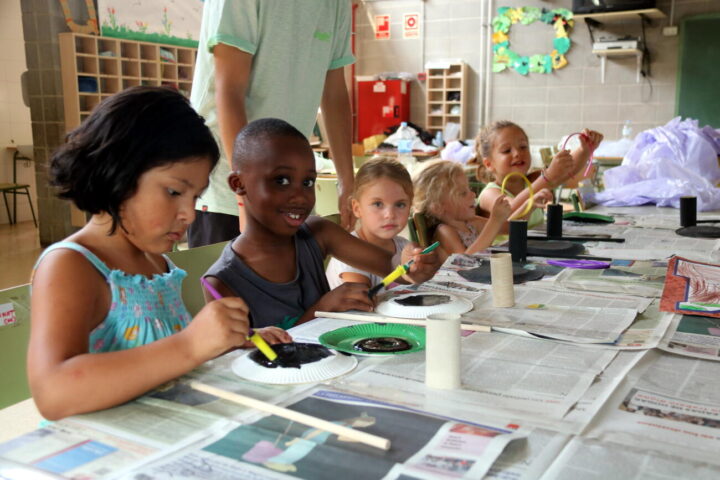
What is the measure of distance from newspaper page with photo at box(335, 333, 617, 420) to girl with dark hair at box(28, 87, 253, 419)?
8.3 inches

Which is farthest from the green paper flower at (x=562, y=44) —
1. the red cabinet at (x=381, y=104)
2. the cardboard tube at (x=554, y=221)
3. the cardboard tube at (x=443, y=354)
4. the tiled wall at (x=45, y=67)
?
the cardboard tube at (x=443, y=354)

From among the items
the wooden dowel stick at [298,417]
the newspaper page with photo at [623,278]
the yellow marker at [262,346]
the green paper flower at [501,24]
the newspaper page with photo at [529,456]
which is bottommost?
the newspaper page with photo at [623,278]

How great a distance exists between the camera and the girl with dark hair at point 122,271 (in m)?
0.82

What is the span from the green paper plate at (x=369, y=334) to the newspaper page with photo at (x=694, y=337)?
15.3 inches

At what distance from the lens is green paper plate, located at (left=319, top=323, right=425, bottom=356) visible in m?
1.04

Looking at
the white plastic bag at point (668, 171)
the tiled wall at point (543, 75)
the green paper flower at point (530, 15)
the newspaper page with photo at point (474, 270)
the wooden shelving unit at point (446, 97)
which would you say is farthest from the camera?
the wooden shelving unit at point (446, 97)

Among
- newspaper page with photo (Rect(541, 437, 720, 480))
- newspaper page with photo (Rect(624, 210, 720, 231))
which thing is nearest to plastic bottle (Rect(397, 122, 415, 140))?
newspaper page with photo (Rect(624, 210, 720, 231))

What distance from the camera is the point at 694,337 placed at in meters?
1.12

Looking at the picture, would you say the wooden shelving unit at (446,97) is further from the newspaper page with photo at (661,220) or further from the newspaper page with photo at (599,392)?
the newspaper page with photo at (599,392)

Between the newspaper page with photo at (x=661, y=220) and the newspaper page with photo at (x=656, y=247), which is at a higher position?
the newspaper page with photo at (x=661, y=220)

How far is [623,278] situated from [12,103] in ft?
24.3

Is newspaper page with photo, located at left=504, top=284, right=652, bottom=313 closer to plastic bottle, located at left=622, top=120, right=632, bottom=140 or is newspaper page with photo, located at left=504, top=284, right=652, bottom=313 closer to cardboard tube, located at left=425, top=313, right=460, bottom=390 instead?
cardboard tube, located at left=425, top=313, right=460, bottom=390

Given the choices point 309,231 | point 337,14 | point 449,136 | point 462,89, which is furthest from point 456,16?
point 309,231

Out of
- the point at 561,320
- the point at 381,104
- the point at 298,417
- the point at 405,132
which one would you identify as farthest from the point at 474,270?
the point at 381,104
